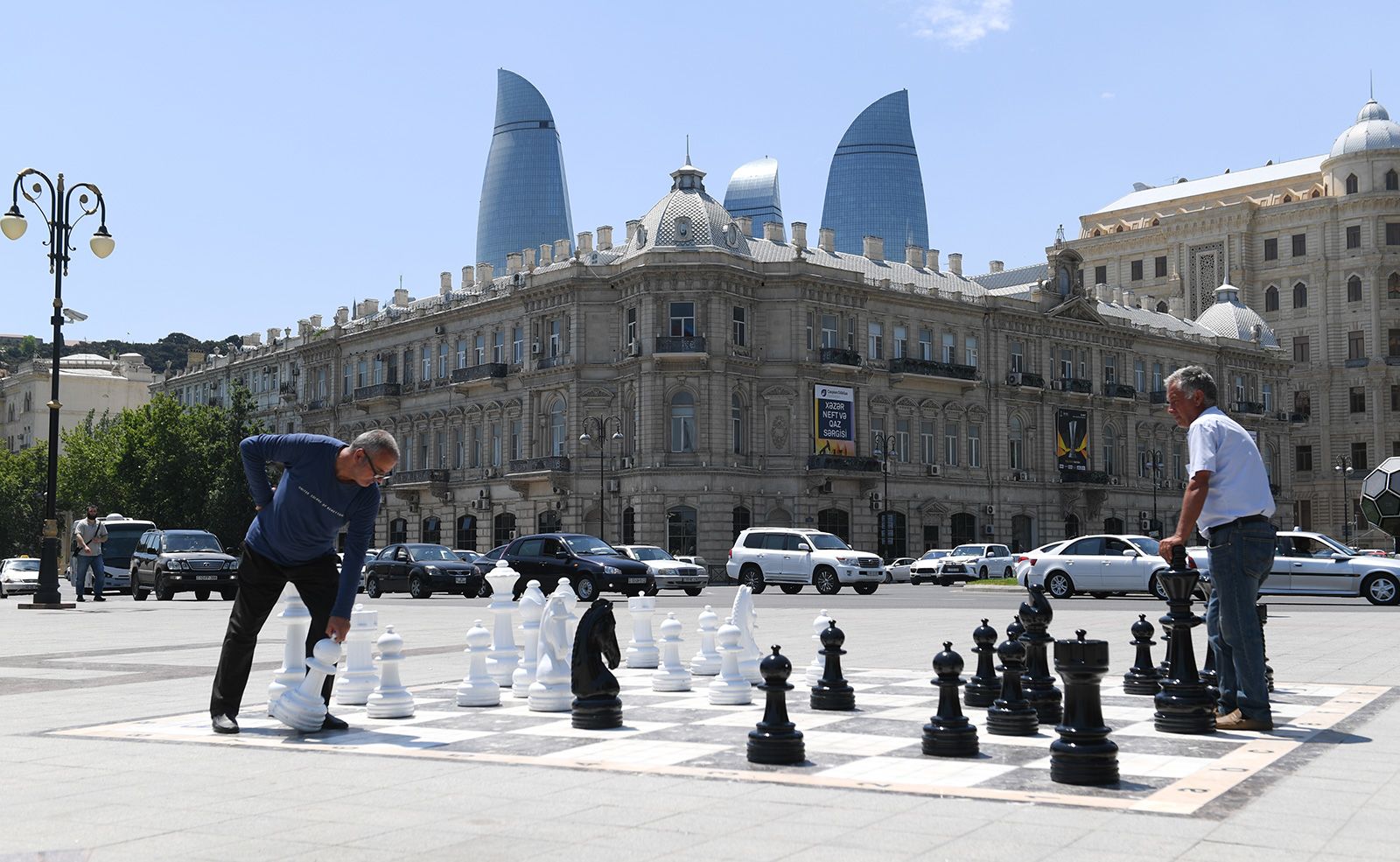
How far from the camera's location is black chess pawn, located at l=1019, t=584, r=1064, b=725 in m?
8.16

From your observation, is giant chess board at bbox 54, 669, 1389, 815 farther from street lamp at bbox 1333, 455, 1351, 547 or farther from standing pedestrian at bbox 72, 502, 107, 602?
street lamp at bbox 1333, 455, 1351, 547

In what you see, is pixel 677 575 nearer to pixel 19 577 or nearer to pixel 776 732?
pixel 19 577

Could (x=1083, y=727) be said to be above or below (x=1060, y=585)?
above

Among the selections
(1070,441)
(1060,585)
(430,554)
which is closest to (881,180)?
(1070,441)

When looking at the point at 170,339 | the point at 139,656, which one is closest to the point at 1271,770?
the point at 139,656

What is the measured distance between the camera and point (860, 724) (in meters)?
8.15

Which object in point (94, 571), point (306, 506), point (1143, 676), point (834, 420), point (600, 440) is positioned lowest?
point (1143, 676)

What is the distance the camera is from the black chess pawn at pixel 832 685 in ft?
28.6

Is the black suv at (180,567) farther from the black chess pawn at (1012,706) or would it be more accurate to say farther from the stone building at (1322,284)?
the stone building at (1322,284)

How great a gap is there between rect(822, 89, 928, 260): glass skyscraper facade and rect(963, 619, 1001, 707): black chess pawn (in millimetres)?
151246

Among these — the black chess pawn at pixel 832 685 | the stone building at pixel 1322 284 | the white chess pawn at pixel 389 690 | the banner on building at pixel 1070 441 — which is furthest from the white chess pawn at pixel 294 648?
the stone building at pixel 1322 284

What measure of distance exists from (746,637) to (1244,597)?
4086 mm

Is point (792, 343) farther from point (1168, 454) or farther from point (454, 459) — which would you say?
point (1168, 454)

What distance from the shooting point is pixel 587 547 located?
109 ft
